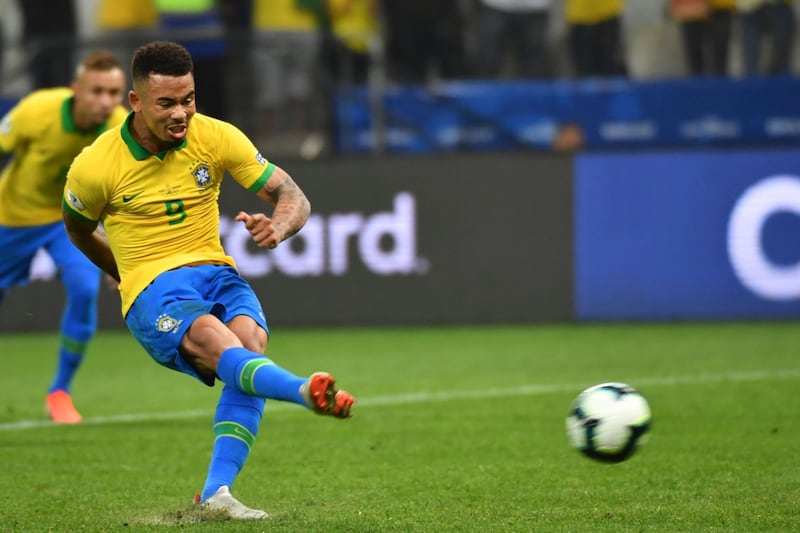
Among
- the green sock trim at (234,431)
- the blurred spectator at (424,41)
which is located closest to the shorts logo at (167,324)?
the green sock trim at (234,431)

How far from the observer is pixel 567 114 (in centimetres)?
1492

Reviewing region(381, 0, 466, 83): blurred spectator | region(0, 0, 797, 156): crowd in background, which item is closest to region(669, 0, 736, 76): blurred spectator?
region(0, 0, 797, 156): crowd in background

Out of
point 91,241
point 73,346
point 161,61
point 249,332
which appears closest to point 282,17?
point 73,346

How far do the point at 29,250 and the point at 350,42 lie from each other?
6476 millimetres

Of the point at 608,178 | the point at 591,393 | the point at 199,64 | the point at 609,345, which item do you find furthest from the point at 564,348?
the point at 591,393

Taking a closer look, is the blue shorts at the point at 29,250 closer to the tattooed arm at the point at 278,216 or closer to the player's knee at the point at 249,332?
the tattooed arm at the point at 278,216

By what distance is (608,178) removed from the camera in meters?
14.1

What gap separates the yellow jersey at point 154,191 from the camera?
5.59 m

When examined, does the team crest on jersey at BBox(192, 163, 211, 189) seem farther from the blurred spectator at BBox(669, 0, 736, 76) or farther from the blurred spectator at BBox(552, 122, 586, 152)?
the blurred spectator at BBox(669, 0, 736, 76)

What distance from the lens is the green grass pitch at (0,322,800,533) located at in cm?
561

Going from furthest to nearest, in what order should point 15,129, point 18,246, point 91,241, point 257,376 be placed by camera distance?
point 18,246 < point 15,129 < point 91,241 < point 257,376

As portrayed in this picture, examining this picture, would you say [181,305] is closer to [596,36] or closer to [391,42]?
[391,42]

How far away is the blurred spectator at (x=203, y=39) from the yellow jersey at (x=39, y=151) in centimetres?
565

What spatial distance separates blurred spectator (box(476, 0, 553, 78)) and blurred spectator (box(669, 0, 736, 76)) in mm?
1362
